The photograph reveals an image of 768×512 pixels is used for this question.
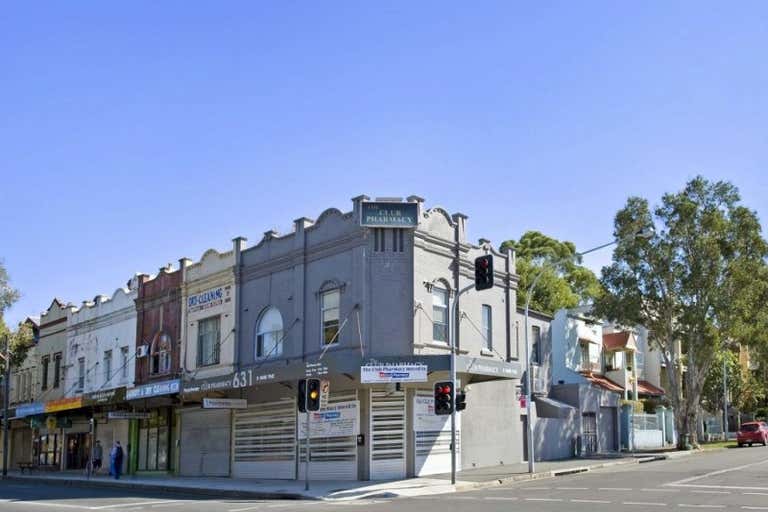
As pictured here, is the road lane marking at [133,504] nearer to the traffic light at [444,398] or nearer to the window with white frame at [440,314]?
the traffic light at [444,398]

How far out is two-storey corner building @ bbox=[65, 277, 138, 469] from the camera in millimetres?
39125

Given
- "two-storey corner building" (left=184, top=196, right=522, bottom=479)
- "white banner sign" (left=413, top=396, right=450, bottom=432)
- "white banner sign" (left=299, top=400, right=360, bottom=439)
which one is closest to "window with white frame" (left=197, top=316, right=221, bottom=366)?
"two-storey corner building" (left=184, top=196, right=522, bottom=479)

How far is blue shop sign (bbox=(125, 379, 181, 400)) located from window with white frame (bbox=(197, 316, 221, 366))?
2149 mm

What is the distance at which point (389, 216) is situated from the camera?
90.5 feet

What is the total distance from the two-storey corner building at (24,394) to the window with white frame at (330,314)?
80.9 ft

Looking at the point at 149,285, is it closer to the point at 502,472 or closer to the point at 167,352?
the point at 167,352

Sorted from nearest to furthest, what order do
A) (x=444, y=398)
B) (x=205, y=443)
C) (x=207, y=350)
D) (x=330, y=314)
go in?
1. (x=444, y=398)
2. (x=330, y=314)
3. (x=205, y=443)
4. (x=207, y=350)

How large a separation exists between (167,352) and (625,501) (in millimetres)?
24141

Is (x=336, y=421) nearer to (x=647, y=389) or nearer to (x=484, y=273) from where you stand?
(x=484, y=273)

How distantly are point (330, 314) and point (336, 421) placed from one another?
12.3 ft

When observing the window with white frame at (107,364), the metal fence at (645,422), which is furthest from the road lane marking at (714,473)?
the window with white frame at (107,364)

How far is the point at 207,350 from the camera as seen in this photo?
34312 mm

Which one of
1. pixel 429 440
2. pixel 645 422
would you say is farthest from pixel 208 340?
pixel 645 422

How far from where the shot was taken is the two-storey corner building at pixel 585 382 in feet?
126
